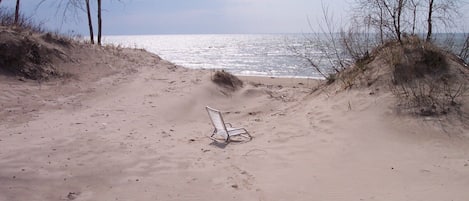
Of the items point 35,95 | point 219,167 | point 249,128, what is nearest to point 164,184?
point 219,167

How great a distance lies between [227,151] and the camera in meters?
6.17

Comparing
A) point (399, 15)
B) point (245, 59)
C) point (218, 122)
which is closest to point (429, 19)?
point (399, 15)

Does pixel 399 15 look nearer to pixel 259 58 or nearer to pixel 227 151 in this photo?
pixel 227 151

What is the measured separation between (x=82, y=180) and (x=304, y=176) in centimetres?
271

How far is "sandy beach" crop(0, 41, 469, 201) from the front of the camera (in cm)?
456

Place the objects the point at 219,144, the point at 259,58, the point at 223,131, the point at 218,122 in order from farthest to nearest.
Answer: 1. the point at 259,58
2. the point at 218,122
3. the point at 223,131
4. the point at 219,144

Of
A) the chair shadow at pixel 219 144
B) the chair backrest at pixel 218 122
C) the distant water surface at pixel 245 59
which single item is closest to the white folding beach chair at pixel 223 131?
the chair backrest at pixel 218 122

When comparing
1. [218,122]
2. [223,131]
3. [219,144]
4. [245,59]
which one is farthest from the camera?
[245,59]

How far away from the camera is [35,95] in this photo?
29.9ft

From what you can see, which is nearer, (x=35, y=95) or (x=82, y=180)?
(x=82, y=180)

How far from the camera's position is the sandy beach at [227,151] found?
179 inches

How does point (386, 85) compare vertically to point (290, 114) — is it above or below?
above

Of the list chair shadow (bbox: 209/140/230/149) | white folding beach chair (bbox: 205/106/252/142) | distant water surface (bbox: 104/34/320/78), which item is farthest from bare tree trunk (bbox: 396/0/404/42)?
distant water surface (bbox: 104/34/320/78)

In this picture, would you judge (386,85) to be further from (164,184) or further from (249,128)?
(164,184)
